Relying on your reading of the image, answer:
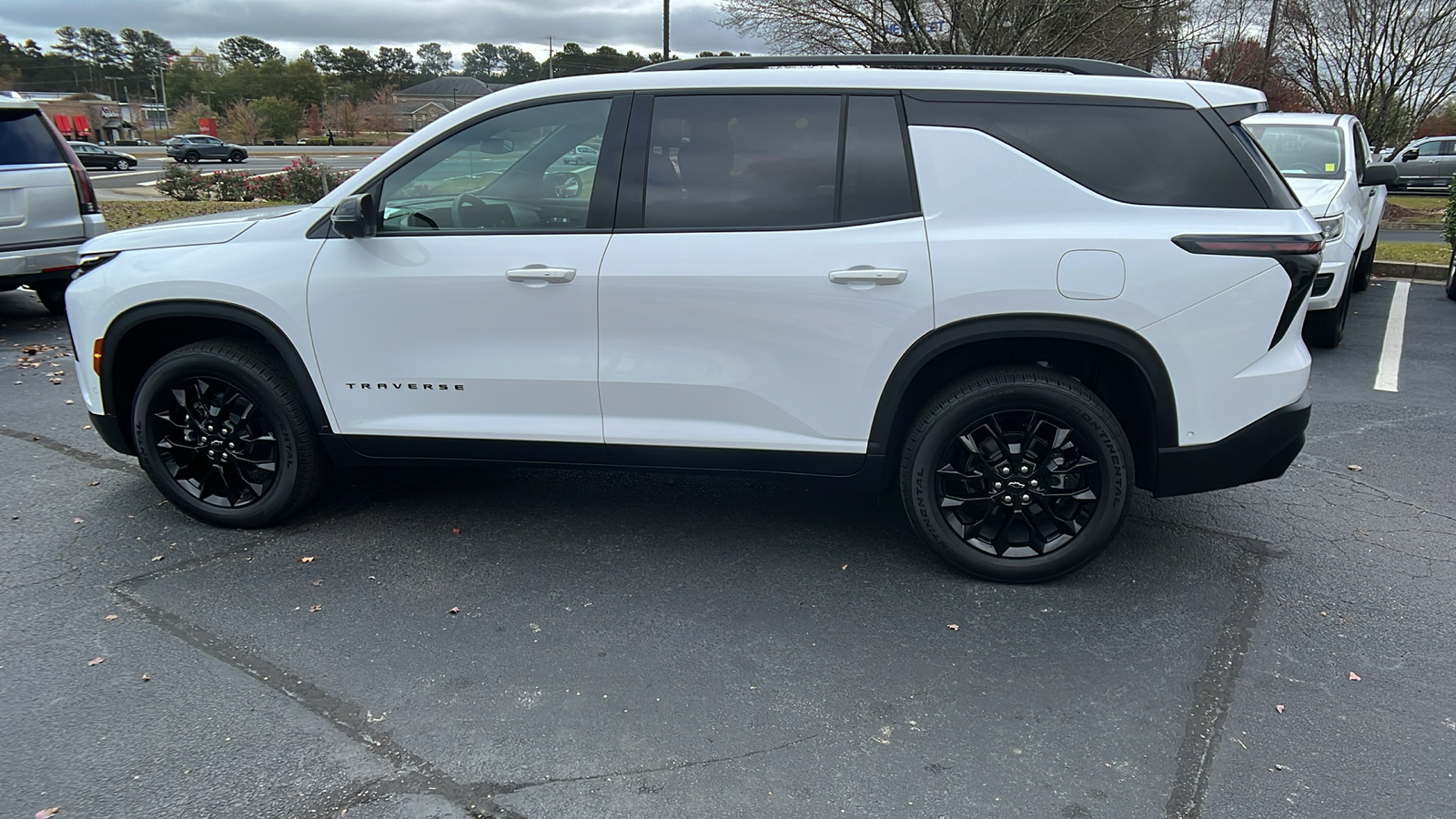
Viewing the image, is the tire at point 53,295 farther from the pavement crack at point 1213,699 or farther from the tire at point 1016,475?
the pavement crack at point 1213,699

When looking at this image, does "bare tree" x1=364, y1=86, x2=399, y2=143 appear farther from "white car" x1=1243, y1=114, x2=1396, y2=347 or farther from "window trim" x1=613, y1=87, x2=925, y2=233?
"window trim" x1=613, y1=87, x2=925, y2=233

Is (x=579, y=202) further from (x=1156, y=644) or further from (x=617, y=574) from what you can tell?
(x=1156, y=644)

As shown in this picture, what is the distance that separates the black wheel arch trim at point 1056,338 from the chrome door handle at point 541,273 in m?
1.23

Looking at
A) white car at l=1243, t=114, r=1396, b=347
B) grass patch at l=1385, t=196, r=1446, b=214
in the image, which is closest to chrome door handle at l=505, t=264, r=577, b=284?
white car at l=1243, t=114, r=1396, b=347

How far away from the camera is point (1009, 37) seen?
1308cm

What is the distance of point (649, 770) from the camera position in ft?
8.63

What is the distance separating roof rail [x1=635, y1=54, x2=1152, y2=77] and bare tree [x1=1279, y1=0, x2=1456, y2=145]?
78.9ft

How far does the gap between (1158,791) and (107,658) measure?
3.19 meters

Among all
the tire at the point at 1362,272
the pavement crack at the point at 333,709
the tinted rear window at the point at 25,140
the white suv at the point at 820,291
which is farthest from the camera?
the tire at the point at 1362,272

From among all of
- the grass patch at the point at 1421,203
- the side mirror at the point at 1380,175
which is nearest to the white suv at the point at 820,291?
the side mirror at the point at 1380,175

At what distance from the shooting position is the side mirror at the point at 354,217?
363 cm

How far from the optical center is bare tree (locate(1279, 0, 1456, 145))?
2234 cm

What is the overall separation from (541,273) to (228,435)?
1619 millimetres

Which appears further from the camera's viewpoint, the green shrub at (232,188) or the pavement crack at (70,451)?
the green shrub at (232,188)
